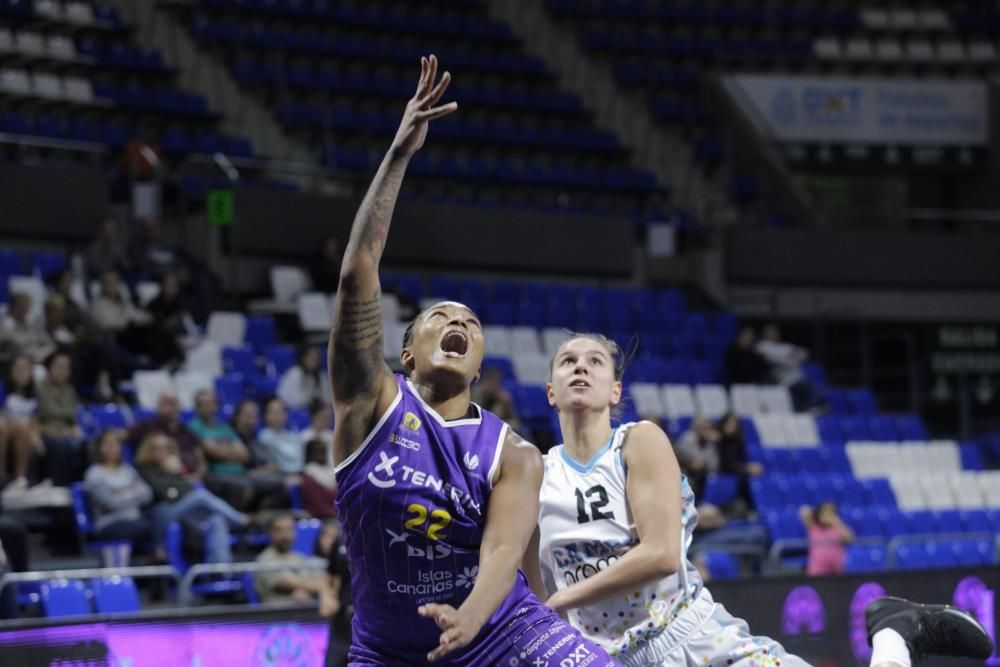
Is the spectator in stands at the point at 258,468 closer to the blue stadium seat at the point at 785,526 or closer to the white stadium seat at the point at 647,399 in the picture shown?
the blue stadium seat at the point at 785,526

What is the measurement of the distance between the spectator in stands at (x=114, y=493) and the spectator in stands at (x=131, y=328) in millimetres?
3122

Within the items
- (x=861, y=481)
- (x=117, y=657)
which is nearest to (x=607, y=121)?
(x=861, y=481)

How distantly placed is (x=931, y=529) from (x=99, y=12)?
11.8 meters

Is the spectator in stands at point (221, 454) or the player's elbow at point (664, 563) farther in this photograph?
the spectator in stands at point (221, 454)

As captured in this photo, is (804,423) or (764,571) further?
(804,423)

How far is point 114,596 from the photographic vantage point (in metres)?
9.36

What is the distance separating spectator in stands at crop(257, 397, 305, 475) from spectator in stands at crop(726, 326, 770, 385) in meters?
7.25

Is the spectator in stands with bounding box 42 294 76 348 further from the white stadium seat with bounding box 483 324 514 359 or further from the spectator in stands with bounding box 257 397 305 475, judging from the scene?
the white stadium seat with bounding box 483 324 514 359

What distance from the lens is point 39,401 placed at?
37.4ft

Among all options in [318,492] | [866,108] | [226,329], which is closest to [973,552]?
[318,492]

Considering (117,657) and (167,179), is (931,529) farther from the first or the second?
(117,657)

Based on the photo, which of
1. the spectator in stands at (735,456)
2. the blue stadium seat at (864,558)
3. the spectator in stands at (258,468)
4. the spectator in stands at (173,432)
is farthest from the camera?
the spectator in stands at (735,456)

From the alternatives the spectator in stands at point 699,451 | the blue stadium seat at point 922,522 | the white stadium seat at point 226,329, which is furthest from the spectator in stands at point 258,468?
the blue stadium seat at point 922,522

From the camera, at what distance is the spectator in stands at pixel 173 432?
11414 mm
